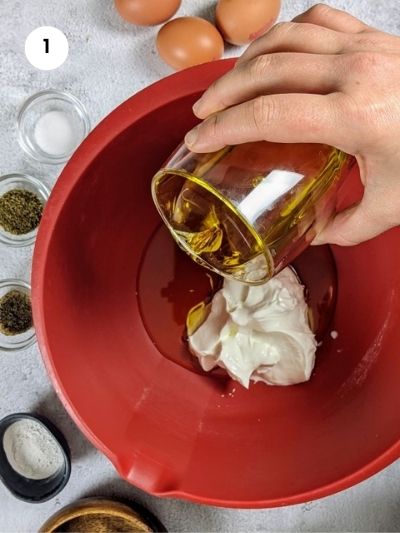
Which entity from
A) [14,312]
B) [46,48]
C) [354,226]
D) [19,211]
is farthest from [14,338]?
[354,226]

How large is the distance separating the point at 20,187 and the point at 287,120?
57 centimetres

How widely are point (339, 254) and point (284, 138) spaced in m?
0.50

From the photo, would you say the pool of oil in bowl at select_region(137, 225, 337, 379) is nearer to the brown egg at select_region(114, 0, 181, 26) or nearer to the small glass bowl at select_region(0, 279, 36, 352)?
the small glass bowl at select_region(0, 279, 36, 352)

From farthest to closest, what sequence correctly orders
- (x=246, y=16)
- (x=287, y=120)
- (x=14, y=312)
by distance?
(x=14, y=312) → (x=246, y=16) → (x=287, y=120)

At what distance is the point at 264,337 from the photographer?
102cm

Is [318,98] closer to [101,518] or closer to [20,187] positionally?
[20,187]

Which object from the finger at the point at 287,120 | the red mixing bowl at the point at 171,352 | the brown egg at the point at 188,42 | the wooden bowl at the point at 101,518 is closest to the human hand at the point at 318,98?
the finger at the point at 287,120

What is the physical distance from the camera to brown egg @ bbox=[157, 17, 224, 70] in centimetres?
97

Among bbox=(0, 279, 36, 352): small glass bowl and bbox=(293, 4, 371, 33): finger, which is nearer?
bbox=(293, 4, 371, 33): finger

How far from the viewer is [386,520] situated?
1.12 metres

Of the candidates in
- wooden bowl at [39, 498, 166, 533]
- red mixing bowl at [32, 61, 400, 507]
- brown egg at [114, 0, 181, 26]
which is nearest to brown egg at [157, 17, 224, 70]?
brown egg at [114, 0, 181, 26]

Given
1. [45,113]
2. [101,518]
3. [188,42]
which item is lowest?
[101,518]

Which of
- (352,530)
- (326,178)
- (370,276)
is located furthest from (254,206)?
(352,530)

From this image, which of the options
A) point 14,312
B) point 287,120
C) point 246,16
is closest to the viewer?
point 287,120
